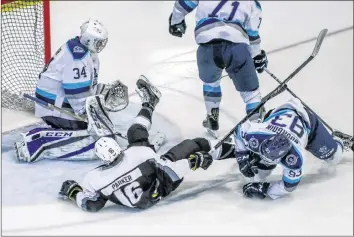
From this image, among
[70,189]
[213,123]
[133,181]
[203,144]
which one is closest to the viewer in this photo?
[133,181]

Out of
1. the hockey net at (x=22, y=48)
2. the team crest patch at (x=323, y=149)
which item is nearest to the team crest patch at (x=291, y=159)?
the team crest patch at (x=323, y=149)

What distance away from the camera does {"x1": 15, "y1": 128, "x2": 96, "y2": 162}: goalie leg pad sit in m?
3.62

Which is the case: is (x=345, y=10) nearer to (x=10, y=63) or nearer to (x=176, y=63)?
(x=176, y=63)

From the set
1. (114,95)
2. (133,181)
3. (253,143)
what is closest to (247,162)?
(253,143)

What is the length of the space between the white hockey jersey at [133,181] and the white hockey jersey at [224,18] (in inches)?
23.0

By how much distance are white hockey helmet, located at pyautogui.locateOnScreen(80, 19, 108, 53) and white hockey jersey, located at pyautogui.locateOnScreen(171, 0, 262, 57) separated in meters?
0.31

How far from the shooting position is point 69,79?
141 inches

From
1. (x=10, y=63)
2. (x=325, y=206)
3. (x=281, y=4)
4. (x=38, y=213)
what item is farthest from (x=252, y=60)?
(x=281, y=4)

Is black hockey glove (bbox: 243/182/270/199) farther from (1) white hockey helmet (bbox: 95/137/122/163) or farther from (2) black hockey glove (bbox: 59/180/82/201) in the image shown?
(2) black hockey glove (bbox: 59/180/82/201)

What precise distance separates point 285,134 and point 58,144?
961 millimetres

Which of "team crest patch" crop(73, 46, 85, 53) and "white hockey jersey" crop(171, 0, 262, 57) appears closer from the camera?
"white hockey jersey" crop(171, 0, 262, 57)

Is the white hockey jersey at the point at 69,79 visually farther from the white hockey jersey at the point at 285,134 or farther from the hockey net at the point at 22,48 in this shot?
the white hockey jersey at the point at 285,134

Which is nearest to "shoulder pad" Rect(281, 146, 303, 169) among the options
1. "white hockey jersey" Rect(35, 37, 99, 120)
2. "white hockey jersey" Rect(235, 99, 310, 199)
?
"white hockey jersey" Rect(235, 99, 310, 199)

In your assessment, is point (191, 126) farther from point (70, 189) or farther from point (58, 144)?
point (70, 189)
